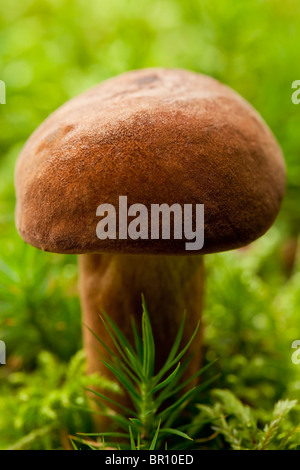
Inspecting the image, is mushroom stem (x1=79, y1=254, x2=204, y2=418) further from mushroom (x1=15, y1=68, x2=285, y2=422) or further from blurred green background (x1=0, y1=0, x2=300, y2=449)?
blurred green background (x1=0, y1=0, x2=300, y2=449)

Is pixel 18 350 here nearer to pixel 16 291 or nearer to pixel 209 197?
pixel 16 291

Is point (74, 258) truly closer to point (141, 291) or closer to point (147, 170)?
point (141, 291)

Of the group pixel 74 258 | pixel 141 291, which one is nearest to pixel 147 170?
pixel 141 291

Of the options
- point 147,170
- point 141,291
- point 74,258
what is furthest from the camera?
point 74,258

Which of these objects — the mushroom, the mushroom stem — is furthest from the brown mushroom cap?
the mushroom stem

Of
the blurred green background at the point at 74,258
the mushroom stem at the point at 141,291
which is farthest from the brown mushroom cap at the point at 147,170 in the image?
the blurred green background at the point at 74,258

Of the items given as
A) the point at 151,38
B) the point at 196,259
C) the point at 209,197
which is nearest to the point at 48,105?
the point at 151,38

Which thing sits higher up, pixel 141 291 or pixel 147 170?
pixel 147 170
